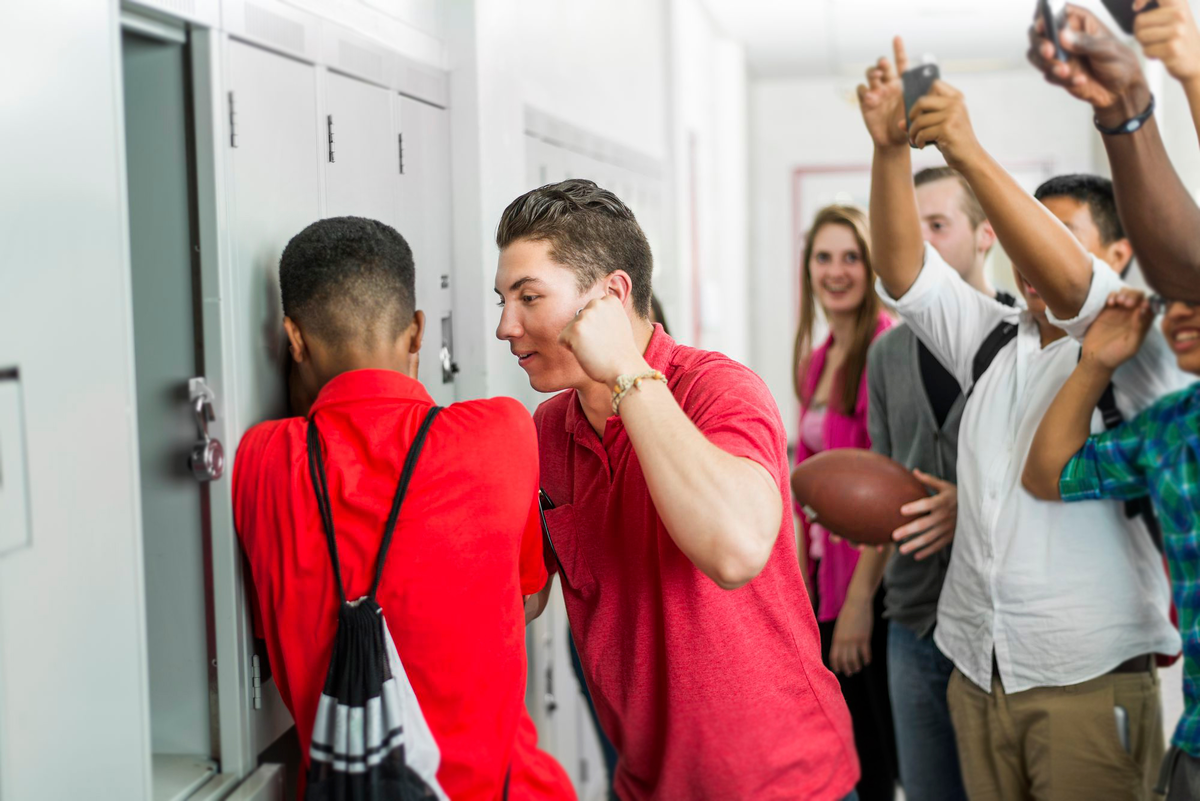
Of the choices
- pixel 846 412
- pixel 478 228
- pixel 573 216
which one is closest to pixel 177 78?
pixel 478 228

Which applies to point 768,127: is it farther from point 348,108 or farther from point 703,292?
point 348,108

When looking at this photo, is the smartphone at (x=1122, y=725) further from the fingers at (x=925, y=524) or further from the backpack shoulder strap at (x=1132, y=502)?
the fingers at (x=925, y=524)

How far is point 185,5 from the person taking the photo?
3.51 feet

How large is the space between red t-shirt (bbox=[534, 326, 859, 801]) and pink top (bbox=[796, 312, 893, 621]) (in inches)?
10.3

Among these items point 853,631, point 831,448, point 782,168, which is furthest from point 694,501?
point 782,168

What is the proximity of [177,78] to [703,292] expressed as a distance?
144 inches

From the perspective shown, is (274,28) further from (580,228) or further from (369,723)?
(369,723)

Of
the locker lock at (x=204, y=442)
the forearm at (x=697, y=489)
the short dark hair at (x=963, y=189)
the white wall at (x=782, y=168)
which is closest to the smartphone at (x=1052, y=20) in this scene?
the forearm at (x=697, y=489)

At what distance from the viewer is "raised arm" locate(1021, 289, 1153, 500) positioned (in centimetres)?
108

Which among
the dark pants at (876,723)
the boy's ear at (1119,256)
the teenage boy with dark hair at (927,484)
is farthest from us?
the dark pants at (876,723)

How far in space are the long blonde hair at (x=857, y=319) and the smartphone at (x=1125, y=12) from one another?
1073mm

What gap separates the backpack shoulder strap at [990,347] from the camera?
1.40 m

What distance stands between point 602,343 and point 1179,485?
0.63m

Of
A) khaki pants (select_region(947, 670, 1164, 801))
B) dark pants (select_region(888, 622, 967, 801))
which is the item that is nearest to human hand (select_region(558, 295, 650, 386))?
khaki pants (select_region(947, 670, 1164, 801))
